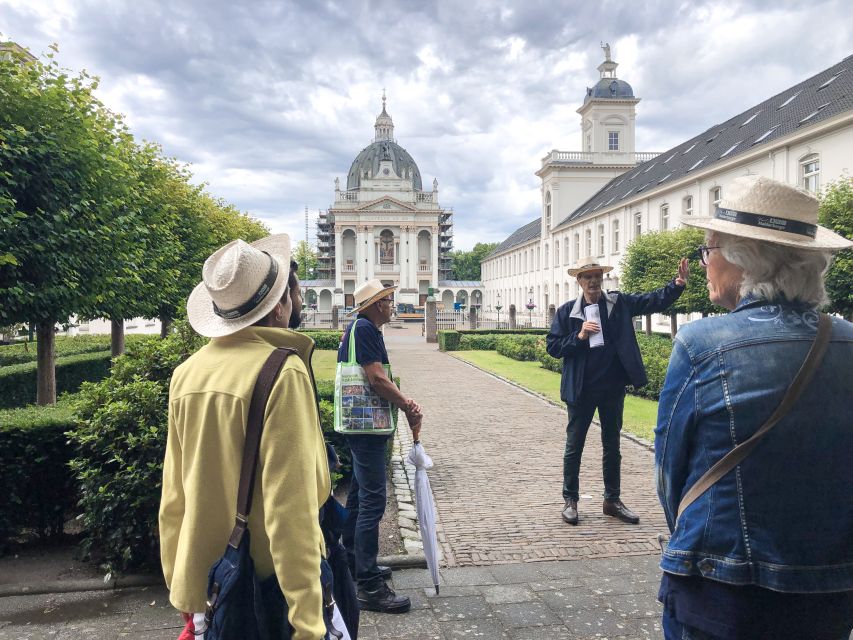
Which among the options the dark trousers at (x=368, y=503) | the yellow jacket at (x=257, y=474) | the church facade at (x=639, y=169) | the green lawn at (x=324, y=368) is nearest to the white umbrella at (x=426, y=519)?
the dark trousers at (x=368, y=503)

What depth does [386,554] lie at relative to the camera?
4707 mm

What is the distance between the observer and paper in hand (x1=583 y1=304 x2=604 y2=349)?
16.7 ft

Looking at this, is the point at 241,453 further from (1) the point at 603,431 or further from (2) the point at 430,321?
(2) the point at 430,321

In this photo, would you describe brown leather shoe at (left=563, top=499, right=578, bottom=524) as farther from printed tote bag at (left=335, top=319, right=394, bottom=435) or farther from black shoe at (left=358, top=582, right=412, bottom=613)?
printed tote bag at (left=335, top=319, right=394, bottom=435)

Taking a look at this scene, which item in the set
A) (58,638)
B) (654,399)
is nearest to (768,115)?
(654,399)

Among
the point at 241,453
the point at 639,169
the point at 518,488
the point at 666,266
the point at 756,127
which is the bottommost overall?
the point at 518,488

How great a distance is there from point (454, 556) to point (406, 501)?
150 cm

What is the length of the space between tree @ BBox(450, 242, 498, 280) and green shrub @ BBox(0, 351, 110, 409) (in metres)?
106

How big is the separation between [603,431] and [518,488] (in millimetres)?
1676

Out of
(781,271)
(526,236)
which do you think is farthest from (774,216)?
(526,236)

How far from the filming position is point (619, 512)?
553 cm

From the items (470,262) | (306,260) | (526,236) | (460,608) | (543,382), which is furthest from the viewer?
(470,262)

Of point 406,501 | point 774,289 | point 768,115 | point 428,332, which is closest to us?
point 774,289

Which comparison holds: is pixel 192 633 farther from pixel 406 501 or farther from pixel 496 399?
pixel 496 399
